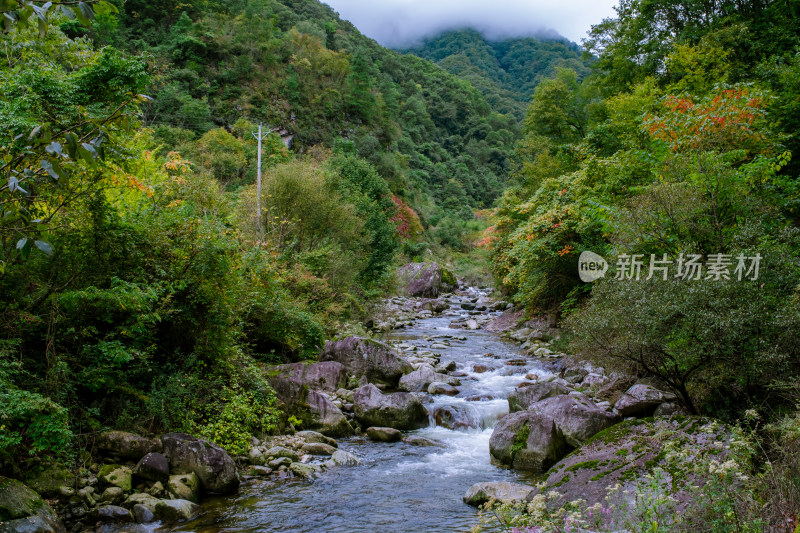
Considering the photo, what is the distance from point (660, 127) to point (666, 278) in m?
5.92

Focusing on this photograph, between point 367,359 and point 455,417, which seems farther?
point 367,359

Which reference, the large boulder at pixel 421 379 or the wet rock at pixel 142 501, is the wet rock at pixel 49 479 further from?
the large boulder at pixel 421 379

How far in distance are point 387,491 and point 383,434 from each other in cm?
231

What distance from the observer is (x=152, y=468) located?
258 inches

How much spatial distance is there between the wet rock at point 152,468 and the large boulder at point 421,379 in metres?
6.58

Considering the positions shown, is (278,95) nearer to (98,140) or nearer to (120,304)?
(120,304)

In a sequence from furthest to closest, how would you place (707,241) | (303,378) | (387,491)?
(303,378), (707,241), (387,491)

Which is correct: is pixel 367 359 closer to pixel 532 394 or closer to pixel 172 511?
pixel 532 394

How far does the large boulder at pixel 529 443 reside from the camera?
312 inches

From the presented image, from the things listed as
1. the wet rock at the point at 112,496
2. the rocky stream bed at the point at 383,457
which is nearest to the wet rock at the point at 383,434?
the rocky stream bed at the point at 383,457

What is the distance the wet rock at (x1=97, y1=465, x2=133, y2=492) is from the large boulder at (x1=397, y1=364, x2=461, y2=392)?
275 inches

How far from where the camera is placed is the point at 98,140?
2.34 metres

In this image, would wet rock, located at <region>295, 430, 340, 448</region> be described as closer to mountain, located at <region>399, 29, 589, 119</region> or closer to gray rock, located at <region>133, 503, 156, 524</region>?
gray rock, located at <region>133, 503, 156, 524</region>

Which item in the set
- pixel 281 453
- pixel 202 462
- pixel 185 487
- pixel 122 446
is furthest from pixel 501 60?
pixel 185 487
